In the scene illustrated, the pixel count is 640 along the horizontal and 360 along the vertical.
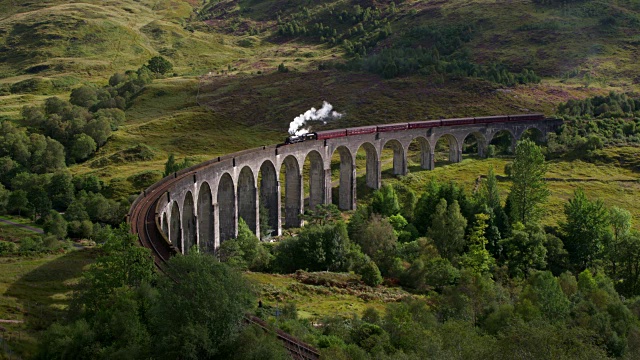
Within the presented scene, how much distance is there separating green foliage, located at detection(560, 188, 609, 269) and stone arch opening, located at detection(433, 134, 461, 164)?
36.0 m

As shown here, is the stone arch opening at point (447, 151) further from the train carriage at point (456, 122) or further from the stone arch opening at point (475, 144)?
the stone arch opening at point (475, 144)

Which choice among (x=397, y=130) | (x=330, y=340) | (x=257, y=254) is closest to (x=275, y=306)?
(x=330, y=340)

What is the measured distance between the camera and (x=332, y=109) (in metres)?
128

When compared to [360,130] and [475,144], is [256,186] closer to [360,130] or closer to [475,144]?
[360,130]

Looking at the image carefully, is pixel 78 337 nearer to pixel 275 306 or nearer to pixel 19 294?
pixel 19 294

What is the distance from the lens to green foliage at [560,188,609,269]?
→ 224 ft

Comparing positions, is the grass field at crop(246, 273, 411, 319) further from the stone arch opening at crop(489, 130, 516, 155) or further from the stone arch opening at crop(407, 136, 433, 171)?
the stone arch opening at crop(489, 130, 516, 155)

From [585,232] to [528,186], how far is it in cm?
899

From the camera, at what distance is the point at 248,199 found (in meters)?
73.7

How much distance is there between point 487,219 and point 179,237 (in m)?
32.5

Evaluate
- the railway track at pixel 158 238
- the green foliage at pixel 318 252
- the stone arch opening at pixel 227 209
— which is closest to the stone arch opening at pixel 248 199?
the stone arch opening at pixel 227 209

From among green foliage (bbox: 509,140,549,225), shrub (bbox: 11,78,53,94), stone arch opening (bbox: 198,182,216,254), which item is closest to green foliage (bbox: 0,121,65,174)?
stone arch opening (bbox: 198,182,216,254)

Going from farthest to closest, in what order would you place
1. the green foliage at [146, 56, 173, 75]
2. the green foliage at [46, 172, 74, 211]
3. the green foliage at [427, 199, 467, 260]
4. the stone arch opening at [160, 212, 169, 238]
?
the green foliage at [146, 56, 173, 75], the green foliage at [46, 172, 74, 211], the green foliage at [427, 199, 467, 260], the stone arch opening at [160, 212, 169, 238]

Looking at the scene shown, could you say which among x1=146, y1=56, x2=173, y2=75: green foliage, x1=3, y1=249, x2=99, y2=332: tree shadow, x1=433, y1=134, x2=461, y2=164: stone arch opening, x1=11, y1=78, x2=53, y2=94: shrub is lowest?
x1=3, y1=249, x2=99, y2=332: tree shadow
